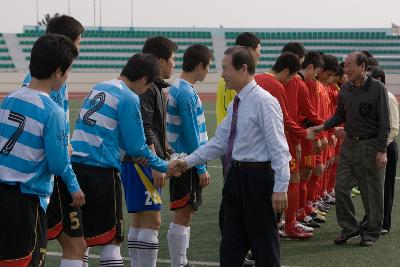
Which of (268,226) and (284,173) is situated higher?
(284,173)

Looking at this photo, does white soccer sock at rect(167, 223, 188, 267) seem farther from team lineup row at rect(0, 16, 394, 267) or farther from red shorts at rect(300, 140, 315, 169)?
red shorts at rect(300, 140, 315, 169)

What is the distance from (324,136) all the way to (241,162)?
4208 mm

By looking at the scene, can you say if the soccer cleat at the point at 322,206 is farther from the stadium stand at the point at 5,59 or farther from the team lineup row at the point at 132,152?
the stadium stand at the point at 5,59

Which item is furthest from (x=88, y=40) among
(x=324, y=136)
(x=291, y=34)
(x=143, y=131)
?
(x=143, y=131)

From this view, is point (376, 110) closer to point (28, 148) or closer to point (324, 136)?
point (324, 136)

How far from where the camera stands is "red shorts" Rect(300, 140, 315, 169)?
8.76 m

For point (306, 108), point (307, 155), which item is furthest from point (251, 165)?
point (307, 155)

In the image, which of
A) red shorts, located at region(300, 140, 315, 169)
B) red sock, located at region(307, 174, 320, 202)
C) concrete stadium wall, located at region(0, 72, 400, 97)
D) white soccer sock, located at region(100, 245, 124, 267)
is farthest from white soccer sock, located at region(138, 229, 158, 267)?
concrete stadium wall, located at region(0, 72, 400, 97)

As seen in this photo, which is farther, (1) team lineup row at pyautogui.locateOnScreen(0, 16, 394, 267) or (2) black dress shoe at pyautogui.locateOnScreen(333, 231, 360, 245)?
(2) black dress shoe at pyautogui.locateOnScreen(333, 231, 360, 245)

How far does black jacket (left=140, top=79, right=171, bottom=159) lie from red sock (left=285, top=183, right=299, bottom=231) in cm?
221

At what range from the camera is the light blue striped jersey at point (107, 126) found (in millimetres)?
5410

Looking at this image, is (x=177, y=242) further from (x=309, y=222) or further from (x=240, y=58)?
(x=309, y=222)

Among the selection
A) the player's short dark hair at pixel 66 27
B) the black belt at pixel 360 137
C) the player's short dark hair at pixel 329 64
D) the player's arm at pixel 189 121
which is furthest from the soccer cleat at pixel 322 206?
the player's short dark hair at pixel 66 27

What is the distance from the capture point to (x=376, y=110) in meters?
7.72
